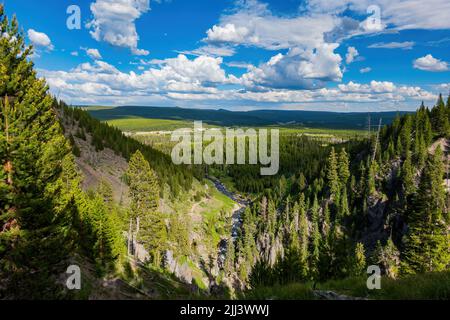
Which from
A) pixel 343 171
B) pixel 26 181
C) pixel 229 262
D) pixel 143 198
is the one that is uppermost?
pixel 26 181

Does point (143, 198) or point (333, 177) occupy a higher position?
point (143, 198)

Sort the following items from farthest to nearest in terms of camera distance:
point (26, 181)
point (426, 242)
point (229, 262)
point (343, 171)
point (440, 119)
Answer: point (343, 171) < point (440, 119) < point (229, 262) < point (426, 242) < point (26, 181)

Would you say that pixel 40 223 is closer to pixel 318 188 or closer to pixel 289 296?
pixel 289 296

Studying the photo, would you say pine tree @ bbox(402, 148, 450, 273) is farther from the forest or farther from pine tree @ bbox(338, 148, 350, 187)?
pine tree @ bbox(338, 148, 350, 187)

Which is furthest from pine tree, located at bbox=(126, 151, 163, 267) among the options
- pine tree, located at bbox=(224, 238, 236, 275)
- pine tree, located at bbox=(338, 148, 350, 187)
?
pine tree, located at bbox=(338, 148, 350, 187)

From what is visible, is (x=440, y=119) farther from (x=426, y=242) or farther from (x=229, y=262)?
(x=229, y=262)

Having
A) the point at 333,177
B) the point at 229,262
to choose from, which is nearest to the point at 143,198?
the point at 229,262

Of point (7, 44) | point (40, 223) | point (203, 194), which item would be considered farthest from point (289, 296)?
point (203, 194)

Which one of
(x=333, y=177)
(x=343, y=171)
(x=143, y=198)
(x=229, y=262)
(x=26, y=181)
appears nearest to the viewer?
(x=26, y=181)
